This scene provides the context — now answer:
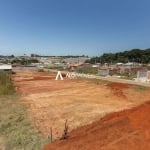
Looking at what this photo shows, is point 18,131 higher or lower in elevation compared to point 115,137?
lower

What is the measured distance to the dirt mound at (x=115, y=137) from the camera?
912cm

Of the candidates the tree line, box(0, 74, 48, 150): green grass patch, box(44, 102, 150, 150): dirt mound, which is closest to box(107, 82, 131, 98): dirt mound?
box(0, 74, 48, 150): green grass patch

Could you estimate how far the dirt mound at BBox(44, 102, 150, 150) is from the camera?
29.9ft

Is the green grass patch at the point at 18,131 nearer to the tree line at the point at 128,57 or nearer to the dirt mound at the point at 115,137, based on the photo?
the dirt mound at the point at 115,137

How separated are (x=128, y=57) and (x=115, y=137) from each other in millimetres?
130673

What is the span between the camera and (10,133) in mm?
12828

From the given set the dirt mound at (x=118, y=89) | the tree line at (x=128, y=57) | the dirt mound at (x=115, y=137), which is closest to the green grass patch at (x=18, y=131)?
the dirt mound at (x=115, y=137)

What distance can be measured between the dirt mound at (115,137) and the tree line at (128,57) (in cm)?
11479

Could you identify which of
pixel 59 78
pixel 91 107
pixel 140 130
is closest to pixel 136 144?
pixel 140 130

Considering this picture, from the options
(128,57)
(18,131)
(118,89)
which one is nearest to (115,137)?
(18,131)

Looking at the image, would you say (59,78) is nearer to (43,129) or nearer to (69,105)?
(69,105)

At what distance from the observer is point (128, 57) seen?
138m

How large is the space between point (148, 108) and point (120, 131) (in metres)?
3.76

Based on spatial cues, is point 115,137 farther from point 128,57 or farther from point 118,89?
point 128,57
